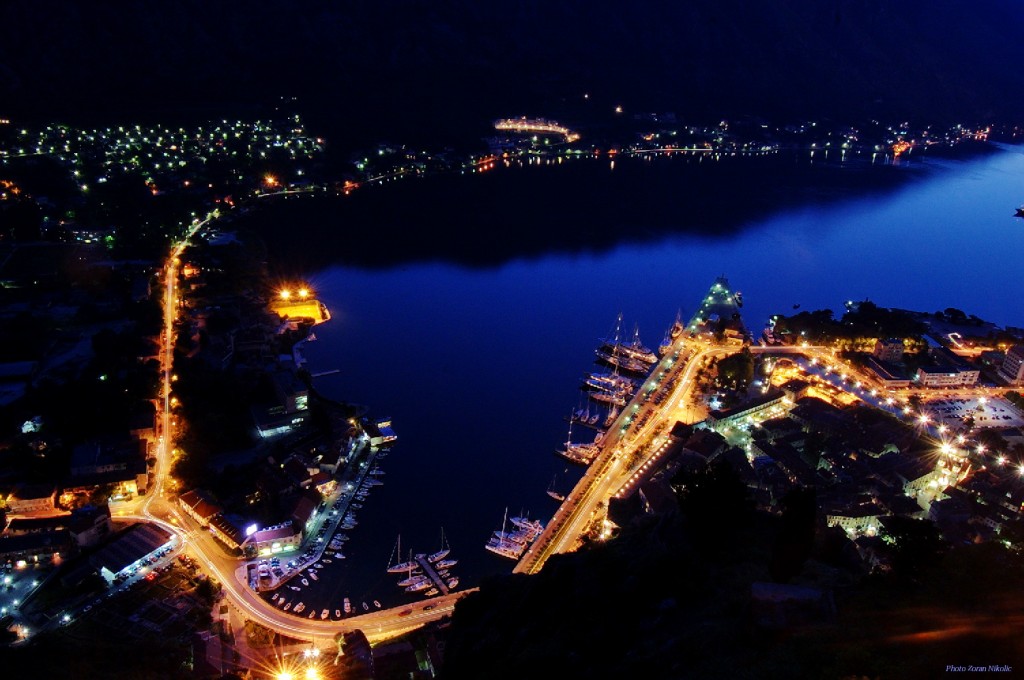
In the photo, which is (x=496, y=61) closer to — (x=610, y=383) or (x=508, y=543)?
(x=610, y=383)

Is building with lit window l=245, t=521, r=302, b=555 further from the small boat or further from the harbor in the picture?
the small boat

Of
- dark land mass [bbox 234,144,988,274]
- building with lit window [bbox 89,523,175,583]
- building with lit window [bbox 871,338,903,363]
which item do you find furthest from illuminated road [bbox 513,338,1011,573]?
dark land mass [bbox 234,144,988,274]

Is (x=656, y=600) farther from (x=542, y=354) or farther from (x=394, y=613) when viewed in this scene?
(x=542, y=354)

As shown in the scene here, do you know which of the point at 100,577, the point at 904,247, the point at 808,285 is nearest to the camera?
the point at 100,577

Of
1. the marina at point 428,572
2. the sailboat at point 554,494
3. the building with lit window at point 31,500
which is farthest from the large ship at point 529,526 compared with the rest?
the building with lit window at point 31,500

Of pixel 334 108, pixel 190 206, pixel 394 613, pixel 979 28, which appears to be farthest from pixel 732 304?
pixel 979 28
